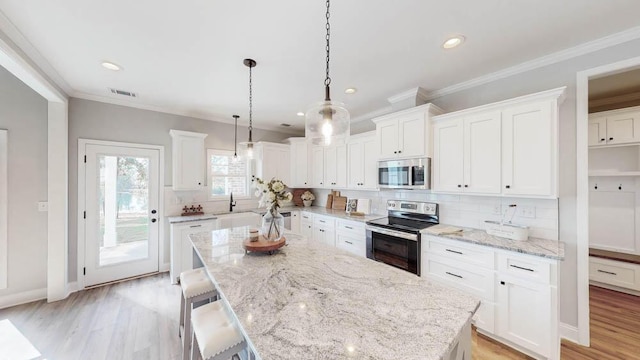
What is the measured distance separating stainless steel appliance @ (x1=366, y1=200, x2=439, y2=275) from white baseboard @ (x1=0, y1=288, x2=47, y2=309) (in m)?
4.23

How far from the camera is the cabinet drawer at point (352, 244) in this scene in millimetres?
3340

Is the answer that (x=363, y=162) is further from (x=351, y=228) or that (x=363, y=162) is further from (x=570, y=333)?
(x=570, y=333)

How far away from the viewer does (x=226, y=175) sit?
450 cm

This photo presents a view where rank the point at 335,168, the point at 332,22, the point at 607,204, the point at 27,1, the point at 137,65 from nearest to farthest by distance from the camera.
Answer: the point at 27,1 → the point at 332,22 → the point at 137,65 → the point at 607,204 → the point at 335,168

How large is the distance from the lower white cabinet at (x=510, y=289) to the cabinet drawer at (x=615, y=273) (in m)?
2.32

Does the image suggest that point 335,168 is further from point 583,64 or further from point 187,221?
point 583,64

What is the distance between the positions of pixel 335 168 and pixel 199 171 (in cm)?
240

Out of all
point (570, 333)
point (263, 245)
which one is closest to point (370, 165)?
point (263, 245)

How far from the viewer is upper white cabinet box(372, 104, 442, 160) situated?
9.18ft

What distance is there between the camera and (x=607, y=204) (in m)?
3.25

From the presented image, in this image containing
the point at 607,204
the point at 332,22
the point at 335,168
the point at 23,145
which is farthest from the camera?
the point at 335,168

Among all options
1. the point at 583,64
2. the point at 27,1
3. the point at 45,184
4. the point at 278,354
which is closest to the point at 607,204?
the point at 583,64

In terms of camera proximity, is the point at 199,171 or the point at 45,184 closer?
the point at 45,184

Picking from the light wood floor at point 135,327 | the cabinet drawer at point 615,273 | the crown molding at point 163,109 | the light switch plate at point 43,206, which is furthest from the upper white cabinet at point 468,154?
the light switch plate at point 43,206
